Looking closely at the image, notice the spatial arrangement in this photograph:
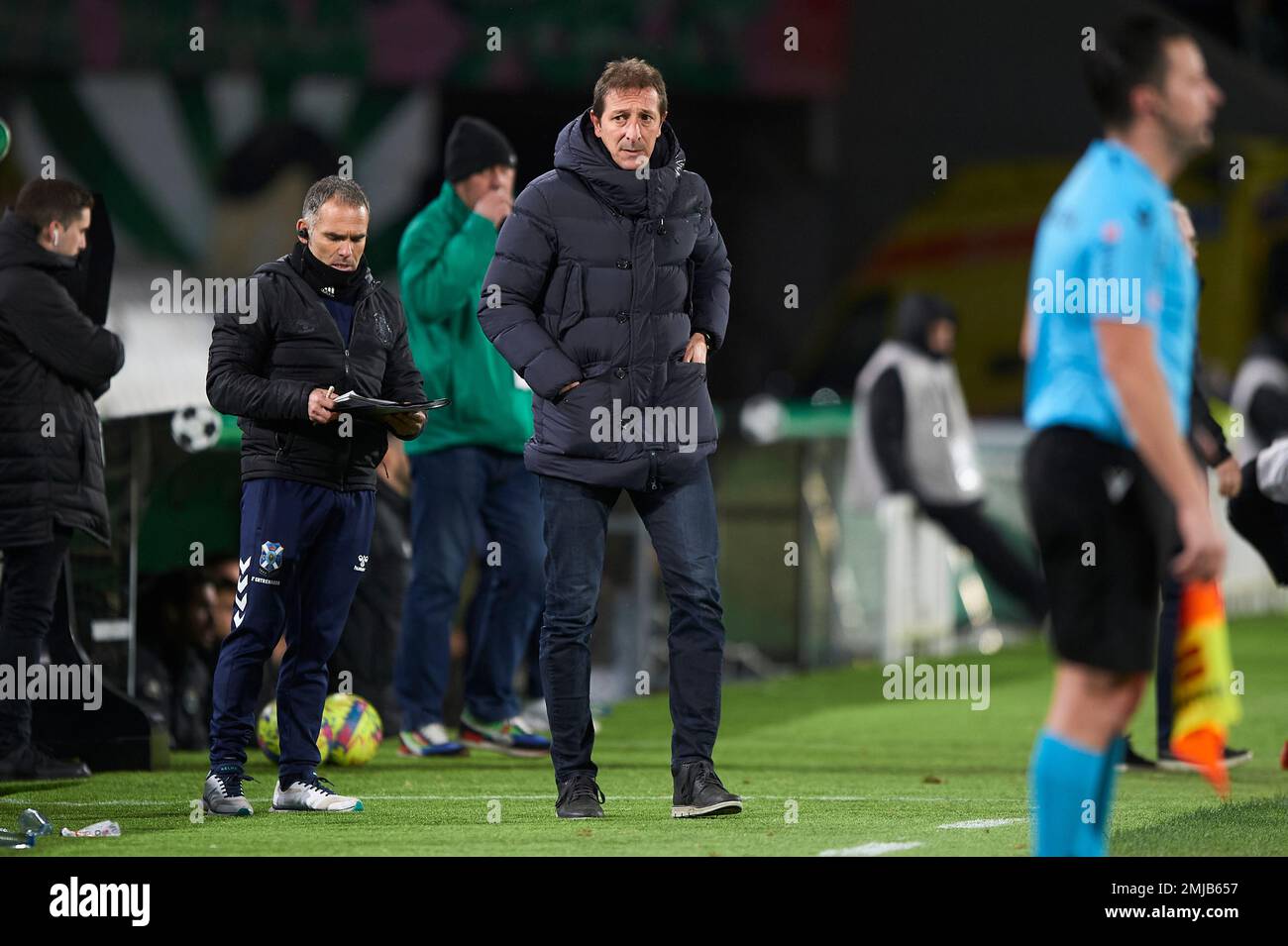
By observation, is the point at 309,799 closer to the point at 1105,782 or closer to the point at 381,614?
the point at 381,614

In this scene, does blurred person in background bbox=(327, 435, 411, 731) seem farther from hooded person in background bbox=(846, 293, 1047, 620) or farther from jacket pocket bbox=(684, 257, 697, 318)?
hooded person in background bbox=(846, 293, 1047, 620)

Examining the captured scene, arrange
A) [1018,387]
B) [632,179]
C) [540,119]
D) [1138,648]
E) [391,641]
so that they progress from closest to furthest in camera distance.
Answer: [1138,648] → [632,179] → [391,641] → [540,119] → [1018,387]

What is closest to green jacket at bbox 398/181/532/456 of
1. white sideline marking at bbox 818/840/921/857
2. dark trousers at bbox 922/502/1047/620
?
white sideline marking at bbox 818/840/921/857

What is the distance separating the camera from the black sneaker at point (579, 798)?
235 inches

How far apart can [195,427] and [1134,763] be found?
379 centimetres

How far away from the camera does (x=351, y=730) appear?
24.6 ft

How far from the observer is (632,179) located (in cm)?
598

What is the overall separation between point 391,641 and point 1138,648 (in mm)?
5037

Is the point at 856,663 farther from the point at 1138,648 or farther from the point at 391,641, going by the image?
the point at 1138,648

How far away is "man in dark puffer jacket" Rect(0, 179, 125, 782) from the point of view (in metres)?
6.91

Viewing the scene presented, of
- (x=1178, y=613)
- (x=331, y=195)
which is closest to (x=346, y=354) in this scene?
(x=331, y=195)

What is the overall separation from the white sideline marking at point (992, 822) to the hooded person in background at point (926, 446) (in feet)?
22.1

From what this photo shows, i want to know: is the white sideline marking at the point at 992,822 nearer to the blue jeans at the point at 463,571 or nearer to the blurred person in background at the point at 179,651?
the blue jeans at the point at 463,571
